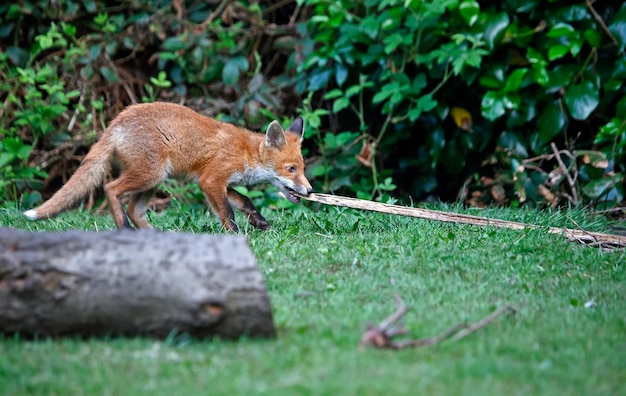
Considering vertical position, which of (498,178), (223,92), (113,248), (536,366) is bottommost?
(498,178)

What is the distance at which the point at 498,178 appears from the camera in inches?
348

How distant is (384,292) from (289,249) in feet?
3.66

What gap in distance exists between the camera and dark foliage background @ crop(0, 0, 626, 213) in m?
8.27

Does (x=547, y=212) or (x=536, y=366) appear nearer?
(x=536, y=366)

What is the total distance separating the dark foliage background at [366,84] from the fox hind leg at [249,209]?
6.06 feet

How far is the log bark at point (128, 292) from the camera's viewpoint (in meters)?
3.75

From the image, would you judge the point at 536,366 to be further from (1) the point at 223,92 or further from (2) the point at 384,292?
(1) the point at 223,92

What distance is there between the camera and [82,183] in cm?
635

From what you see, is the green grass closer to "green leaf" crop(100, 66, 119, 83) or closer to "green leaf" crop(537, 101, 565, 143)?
"green leaf" crop(537, 101, 565, 143)

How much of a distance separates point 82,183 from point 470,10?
4.38m

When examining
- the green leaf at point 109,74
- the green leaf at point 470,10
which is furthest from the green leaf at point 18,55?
the green leaf at point 470,10

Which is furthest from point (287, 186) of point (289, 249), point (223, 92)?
point (223, 92)

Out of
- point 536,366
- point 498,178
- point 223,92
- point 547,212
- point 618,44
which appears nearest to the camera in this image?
point 536,366

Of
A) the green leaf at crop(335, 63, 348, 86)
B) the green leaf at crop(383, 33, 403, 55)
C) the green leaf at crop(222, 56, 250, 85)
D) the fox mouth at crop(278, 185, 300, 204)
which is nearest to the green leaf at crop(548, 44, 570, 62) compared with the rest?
the green leaf at crop(383, 33, 403, 55)
